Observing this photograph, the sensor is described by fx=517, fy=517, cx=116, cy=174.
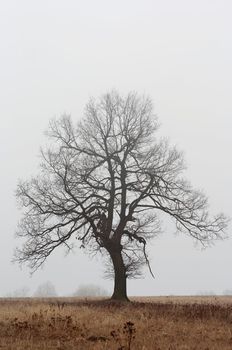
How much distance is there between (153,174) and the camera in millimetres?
28125

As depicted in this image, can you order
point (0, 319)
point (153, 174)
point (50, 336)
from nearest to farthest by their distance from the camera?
point (50, 336) → point (0, 319) → point (153, 174)

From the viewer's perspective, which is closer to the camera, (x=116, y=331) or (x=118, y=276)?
(x=116, y=331)

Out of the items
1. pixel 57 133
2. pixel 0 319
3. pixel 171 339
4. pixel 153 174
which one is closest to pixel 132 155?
pixel 153 174

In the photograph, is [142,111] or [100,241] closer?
[100,241]

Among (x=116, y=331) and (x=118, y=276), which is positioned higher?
(x=118, y=276)

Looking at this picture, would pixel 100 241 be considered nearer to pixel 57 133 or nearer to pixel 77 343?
pixel 57 133

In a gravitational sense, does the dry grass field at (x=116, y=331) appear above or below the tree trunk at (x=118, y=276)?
below

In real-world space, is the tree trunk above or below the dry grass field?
above

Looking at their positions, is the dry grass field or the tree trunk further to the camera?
the tree trunk

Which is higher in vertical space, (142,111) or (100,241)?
(142,111)

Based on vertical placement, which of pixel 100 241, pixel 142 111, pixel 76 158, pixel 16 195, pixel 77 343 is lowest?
pixel 77 343

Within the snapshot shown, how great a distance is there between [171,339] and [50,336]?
2.82 metres

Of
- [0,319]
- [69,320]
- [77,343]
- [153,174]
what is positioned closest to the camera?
[77,343]

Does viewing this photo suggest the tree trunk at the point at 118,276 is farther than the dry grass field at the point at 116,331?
Yes
